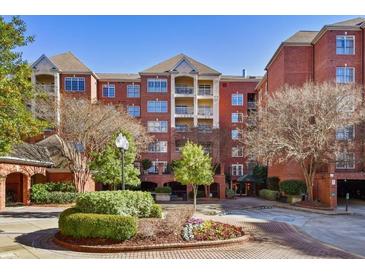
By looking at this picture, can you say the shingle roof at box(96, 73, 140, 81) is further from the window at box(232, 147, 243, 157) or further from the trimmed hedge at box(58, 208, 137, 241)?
the trimmed hedge at box(58, 208, 137, 241)

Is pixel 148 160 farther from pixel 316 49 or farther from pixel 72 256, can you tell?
pixel 72 256

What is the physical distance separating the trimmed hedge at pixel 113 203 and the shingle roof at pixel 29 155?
13446 mm

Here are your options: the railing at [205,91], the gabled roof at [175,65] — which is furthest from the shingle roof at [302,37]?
the railing at [205,91]

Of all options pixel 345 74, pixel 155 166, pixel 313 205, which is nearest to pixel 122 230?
pixel 313 205

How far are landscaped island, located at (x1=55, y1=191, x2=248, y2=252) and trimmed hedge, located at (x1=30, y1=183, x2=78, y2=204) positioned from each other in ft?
50.5

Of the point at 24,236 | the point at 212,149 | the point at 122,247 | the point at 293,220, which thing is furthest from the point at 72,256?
the point at 212,149

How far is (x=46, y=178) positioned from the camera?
3303 cm

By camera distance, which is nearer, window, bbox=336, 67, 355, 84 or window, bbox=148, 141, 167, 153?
window, bbox=336, 67, 355, 84

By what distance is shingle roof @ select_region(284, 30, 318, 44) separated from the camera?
39.9m

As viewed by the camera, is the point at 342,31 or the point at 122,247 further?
the point at 342,31

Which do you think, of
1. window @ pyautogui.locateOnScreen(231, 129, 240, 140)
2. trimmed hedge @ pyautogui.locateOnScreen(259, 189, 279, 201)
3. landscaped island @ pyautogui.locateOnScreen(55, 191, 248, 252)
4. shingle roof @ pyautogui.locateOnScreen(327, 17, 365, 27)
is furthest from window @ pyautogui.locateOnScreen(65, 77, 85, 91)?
landscaped island @ pyautogui.locateOnScreen(55, 191, 248, 252)

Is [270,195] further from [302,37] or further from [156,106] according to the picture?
[156,106]

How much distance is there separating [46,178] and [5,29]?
2033 cm

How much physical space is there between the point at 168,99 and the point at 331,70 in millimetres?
20863
